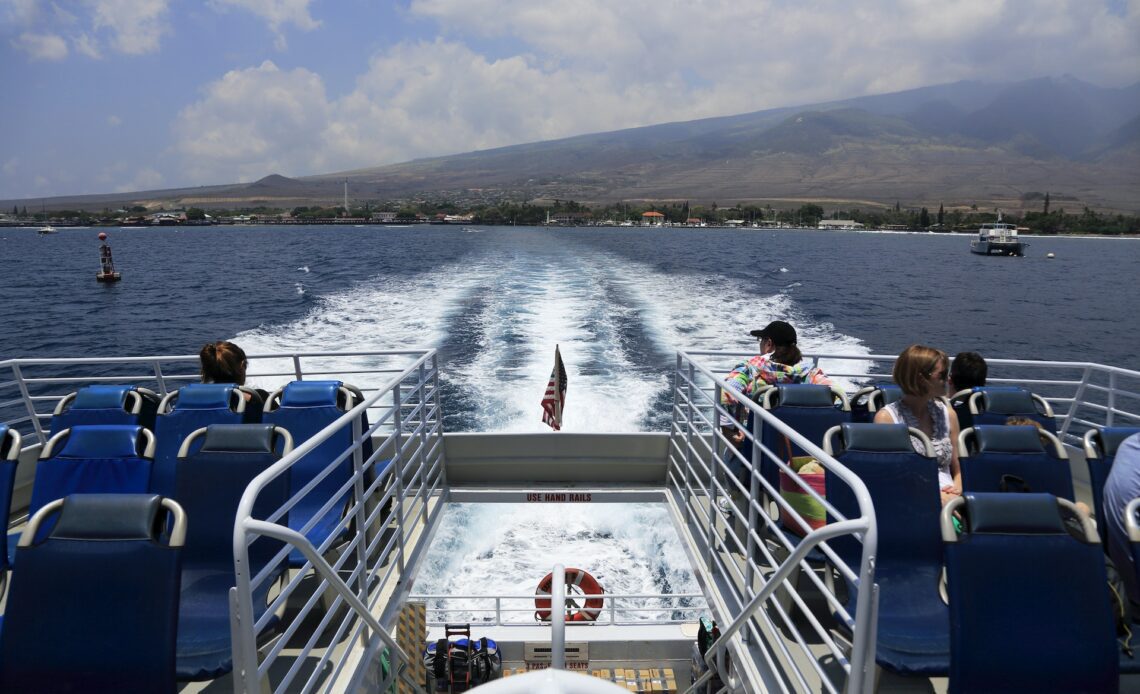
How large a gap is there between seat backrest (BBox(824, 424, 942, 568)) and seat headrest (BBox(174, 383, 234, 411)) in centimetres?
316

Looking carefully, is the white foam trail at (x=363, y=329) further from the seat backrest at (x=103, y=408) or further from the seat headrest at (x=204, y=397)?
the seat headrest at (x=204, y=397)

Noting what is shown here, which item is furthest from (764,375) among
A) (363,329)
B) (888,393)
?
(363,329)

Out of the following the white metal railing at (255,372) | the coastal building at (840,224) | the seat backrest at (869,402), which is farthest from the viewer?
the coastal building at (840,224)

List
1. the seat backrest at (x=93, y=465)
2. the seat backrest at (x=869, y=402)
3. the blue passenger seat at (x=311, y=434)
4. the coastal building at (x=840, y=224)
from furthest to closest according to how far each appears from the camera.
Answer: the coastal building at (x=840, y=224), the seat backrest at (x=869, y=402), the blue passenger seat at (x=311, y=434), the seat backrest at (x=93, y=465)

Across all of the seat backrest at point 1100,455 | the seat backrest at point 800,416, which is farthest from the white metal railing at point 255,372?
the seat backrest at point 1100,455

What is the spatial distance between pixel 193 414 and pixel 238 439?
0.97m

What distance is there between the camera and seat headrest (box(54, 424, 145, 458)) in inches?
120

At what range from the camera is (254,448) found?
110 inches

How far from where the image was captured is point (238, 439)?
9.21 ft

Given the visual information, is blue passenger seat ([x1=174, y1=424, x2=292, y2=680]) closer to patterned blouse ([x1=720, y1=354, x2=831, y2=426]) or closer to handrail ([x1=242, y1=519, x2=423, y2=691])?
handrail ([x1=242, y1=519, x2=423, y2=691])

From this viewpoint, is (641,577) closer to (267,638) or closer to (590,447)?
(590,447)

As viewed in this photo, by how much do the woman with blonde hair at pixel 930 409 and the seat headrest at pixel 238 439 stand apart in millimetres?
2903

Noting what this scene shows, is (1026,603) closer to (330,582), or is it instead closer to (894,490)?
(894,490)

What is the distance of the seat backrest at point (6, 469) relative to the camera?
2.80m
